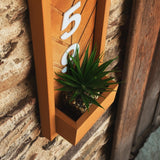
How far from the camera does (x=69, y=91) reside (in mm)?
815

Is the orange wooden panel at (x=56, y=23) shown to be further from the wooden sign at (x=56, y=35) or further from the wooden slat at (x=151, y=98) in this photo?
the wooden slat at (x=151, y=98)

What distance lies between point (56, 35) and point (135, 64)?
0.70 meters

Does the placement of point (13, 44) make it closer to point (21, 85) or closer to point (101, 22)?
point (21, 85)

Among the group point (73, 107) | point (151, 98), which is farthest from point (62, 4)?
point (151, 98)

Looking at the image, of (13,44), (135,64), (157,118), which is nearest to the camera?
(13,44)

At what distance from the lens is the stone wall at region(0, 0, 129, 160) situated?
1.82 ft

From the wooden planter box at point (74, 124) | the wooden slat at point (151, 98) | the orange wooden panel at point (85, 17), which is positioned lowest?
the wooden slat at point (151, 98)

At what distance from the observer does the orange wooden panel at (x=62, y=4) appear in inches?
23.4

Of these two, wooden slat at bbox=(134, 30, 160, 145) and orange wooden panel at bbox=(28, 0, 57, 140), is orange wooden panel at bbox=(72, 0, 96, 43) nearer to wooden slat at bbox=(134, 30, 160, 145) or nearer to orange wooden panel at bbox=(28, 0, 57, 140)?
orange wooden panel at bbox=(28, 0, 57, 140)

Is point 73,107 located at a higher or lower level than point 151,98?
higher

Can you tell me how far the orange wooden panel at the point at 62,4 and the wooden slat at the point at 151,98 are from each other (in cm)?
101

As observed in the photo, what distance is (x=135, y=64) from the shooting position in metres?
1.24

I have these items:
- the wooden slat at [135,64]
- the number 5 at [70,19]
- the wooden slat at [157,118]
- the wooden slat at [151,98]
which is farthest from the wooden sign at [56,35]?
the wooden slat at [157,118]

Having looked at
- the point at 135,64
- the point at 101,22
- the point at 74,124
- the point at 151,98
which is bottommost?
the point at 151,98
